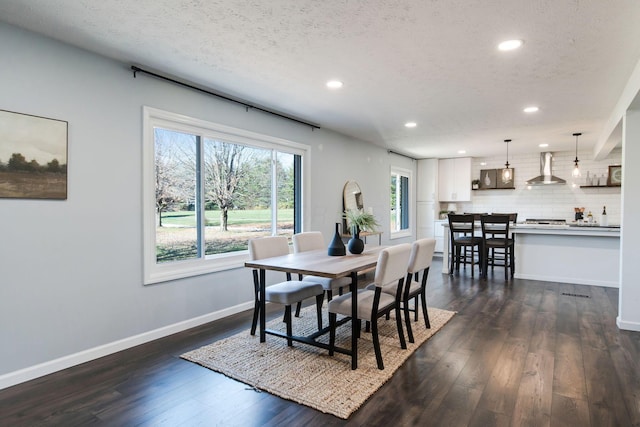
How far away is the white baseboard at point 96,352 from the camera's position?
95.9 inches

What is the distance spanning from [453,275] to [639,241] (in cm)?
293

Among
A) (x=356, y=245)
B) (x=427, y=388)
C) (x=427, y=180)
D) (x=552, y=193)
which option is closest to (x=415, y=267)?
(x=356, y=245)

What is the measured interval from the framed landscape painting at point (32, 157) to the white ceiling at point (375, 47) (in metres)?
0.65

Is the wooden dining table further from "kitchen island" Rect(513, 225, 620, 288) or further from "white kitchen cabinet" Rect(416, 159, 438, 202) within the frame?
"white kitchen cabinet" Rect(416, 159, 438, 202)

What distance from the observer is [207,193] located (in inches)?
153

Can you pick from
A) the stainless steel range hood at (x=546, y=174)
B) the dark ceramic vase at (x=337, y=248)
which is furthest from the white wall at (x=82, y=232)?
the stainless steel range hood at (x=546, y=174)

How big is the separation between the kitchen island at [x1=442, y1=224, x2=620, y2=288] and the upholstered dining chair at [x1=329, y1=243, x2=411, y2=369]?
3.86 meters

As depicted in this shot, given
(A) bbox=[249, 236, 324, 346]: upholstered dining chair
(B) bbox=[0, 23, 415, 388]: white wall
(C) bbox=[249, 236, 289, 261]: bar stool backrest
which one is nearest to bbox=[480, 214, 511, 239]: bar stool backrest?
(A) bbox=[249, 236, 324, 346]: upholstered dining chair

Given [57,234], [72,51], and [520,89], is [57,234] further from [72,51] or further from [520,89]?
[520,89]

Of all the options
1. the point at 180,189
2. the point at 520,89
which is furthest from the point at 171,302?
the point at 520,89

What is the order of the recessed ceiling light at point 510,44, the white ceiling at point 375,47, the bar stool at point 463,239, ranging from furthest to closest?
the bar stool at point 463,239 < the recessed ceiling light at point 510,44 < the white ceiling at point 375,47

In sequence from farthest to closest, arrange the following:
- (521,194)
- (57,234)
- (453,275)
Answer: (521,194), (453,275), (57,234)

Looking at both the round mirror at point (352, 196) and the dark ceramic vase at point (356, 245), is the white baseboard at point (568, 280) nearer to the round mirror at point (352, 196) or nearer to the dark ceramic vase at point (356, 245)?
the round mirror at point (352, 196)

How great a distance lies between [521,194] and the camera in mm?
8211
